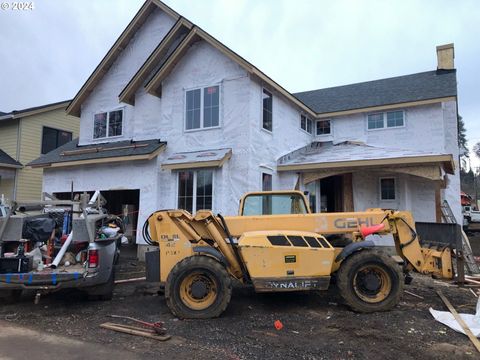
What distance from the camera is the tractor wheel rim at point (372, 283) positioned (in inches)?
251

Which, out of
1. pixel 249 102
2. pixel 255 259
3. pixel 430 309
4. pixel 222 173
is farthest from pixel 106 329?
pixel 249 102

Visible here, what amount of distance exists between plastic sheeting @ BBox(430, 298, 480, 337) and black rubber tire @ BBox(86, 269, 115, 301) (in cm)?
557

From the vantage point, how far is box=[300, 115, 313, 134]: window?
1658 cm

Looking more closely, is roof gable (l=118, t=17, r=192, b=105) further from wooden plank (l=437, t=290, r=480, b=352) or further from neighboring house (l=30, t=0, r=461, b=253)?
wooden plank (l=437, t=290, r=480, b=352)

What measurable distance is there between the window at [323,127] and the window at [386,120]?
185cm

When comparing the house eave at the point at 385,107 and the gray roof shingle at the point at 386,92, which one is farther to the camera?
the gray roof shingle at the point at 386,92

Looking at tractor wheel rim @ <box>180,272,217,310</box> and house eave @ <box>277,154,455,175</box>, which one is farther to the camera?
house eave @ <box>277,154,455,175</box>

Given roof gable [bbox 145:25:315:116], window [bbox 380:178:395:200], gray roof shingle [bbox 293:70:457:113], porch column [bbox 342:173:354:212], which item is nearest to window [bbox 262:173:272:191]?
roof gable [bbox 145:25:315:116]

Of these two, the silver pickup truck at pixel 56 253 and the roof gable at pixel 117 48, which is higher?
the roof gable at pixel 117 48

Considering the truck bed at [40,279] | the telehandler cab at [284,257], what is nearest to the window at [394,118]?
the telehandler cab at [284,257]

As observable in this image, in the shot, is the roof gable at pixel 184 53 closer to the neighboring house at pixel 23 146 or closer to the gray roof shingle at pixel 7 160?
the neighboring house at pixel 23 146

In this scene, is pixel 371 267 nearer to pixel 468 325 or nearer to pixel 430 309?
pixel 430 309

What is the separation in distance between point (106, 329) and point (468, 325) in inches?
208

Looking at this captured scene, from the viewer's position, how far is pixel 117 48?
16.1 meters
